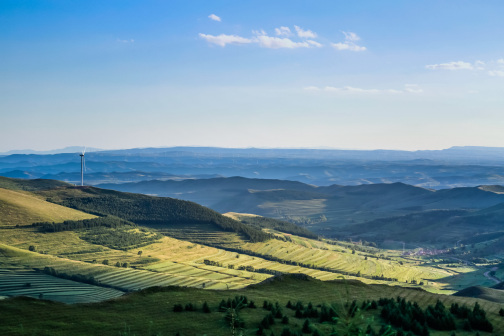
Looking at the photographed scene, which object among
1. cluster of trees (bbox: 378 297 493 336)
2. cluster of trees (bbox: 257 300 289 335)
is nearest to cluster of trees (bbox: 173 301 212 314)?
cluster of trees (bbox: 257 300 289 335)

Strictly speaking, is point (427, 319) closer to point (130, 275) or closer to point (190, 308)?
point (190, 308)

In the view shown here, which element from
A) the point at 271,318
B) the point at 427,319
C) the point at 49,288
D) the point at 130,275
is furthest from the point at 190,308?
the point at 130,275

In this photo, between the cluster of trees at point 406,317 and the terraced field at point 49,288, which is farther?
the terraced field at point 49,288

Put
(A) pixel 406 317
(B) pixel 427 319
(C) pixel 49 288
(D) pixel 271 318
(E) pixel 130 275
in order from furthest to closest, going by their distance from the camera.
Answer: (E) pixel 130 275 < (C) pixel 49 288 < (B) pixel 427 319 < (A) pixel 406 317 < (D) pixel 271 318

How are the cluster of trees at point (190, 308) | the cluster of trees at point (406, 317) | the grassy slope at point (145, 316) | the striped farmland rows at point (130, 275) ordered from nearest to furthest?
the grassy slope at point (145, 316)
the cluster of trees at point (406, 317)
the cluster of trees at point (190, 308)
the striped farmland rows at point (130, 275)

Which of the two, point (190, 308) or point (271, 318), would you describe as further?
point (190, 308)

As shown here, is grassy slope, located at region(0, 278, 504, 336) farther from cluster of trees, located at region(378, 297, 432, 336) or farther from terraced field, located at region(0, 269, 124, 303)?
terraced field, located at region(0, 269, 124, 303)

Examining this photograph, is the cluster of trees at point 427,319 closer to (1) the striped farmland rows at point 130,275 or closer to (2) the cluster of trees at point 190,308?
(2) the cluster of trees at point 190,308

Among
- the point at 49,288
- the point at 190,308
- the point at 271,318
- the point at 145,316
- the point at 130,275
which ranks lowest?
the point at 130,275

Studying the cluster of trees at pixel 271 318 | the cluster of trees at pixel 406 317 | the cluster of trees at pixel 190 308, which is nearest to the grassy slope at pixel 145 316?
the cluster of trees at pixel 190 308
